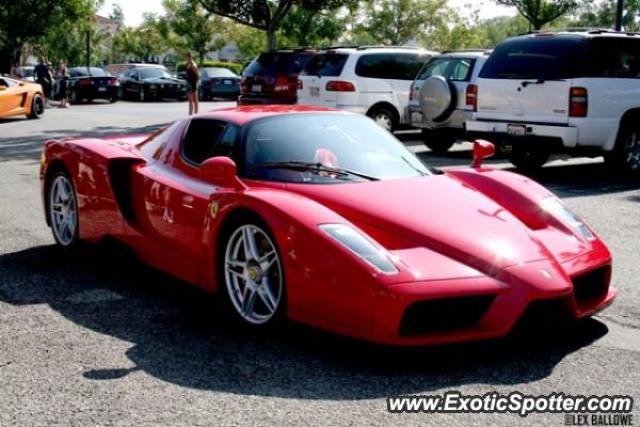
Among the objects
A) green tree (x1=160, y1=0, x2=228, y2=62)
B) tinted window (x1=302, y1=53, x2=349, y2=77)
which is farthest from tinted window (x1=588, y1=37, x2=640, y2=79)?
green tree (x1=160, y1=0, x2=228, y2=62)

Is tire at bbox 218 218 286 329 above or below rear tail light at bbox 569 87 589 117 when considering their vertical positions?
below

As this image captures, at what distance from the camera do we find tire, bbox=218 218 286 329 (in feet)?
15.3

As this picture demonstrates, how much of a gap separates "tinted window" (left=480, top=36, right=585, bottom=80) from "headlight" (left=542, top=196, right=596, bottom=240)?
587 centimetres

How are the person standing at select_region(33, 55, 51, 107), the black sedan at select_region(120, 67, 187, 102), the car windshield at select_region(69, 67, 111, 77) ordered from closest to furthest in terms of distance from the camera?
the person standing at select_region(33, 55, 51, 107) < the car windshield at select_region(69, 67, 111, 77) < the black sedan at select_region(120, 67, 187, 102)

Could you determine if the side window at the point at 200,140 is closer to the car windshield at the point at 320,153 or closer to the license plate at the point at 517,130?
the car windshield at the point at 320,153

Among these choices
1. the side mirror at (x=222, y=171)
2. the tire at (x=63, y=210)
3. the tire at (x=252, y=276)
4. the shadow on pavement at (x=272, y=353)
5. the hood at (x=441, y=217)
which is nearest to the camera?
the shadow on pavement at (x=272, y=353)

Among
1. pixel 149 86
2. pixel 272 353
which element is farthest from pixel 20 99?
pixel 272 353

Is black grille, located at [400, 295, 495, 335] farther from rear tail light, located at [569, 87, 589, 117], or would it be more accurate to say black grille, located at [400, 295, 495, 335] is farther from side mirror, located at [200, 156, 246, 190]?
rear tail light, located at [569, 87, 589, 117]

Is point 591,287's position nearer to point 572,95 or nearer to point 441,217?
point 441,217

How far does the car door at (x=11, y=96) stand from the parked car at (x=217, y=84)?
12984 mm

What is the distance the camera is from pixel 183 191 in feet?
18.0

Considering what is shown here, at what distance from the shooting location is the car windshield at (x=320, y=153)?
5211mm

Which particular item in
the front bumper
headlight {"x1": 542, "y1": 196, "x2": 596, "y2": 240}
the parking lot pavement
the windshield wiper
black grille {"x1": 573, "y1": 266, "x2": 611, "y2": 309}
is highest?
the windshield wiper

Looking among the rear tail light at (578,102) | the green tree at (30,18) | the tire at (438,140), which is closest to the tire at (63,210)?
the rear tail light at (578,102)
